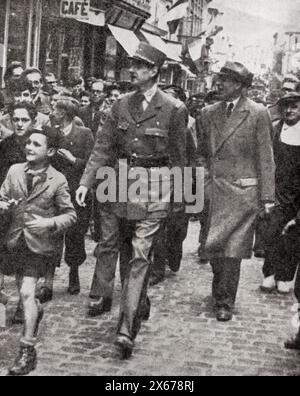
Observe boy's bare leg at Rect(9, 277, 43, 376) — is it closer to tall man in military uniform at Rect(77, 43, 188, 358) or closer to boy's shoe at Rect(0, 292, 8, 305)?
tall man in military uniform at Rect(77, 43, 188, 358)

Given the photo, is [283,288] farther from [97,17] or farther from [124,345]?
[97,17]

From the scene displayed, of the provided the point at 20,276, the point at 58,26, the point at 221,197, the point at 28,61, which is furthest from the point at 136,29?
the point at 20,276

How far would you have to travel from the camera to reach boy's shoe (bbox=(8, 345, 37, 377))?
461 centimetres

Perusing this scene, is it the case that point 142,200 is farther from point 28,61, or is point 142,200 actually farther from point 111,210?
point 28,61

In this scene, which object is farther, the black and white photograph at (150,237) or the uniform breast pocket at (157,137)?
the uniform breast pocket at (157,137)

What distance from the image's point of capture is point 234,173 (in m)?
6.34

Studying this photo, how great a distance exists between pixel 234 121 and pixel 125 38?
1453cm

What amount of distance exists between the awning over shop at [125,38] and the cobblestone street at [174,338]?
13.2 metres

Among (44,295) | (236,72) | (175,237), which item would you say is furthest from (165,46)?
(44,295)

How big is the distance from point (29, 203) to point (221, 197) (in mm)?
2037

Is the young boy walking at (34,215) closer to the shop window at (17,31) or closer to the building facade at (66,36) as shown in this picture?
the building facade at (66,36)

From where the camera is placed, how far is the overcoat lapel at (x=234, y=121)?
6.31 metres

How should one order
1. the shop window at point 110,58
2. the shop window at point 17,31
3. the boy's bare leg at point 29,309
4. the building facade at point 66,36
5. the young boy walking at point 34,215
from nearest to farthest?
the boy's bare leg at point 29,309 < the young boy walking at point 34,215 < the shop window at point 17,31 < the building facade at point 66,36 < the shop window at point 110,58

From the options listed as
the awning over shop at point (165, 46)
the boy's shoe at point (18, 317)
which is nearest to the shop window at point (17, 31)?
the awning over shop at point (165, 46)
